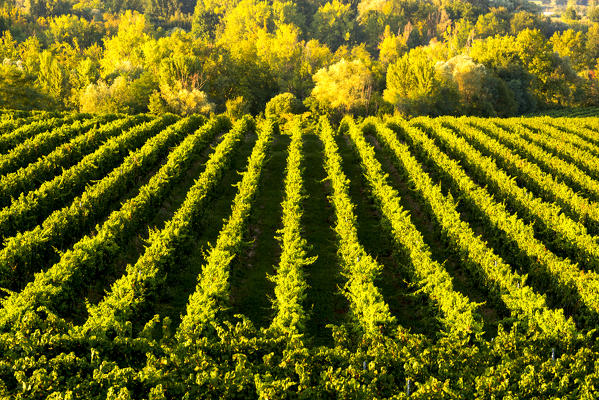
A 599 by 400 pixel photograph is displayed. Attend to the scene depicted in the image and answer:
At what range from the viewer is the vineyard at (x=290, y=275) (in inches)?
470

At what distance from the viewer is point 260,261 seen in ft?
69.6

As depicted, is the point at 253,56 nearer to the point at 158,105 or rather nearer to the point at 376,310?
the point at 158,105

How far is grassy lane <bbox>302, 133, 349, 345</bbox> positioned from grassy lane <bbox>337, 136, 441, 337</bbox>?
176 cm

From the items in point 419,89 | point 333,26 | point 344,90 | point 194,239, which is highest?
point 333,26

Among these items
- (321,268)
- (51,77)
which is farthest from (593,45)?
(321,268)

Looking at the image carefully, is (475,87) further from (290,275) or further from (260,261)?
(290,275)

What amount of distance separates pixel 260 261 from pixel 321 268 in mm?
2835

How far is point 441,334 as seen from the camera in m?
15.2

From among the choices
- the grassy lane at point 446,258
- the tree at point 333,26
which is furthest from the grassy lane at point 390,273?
the tree at point 333,26

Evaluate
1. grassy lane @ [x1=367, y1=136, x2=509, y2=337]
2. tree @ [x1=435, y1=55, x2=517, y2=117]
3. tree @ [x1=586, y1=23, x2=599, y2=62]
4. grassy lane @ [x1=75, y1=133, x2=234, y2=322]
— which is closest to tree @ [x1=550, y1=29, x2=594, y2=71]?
tree @ [x1=586, y1=23, x2=599, y2=62]

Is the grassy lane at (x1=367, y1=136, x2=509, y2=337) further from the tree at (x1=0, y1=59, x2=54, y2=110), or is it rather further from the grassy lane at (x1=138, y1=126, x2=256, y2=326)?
the tree at (x1=0, y1=59, x2=54, y2=110)

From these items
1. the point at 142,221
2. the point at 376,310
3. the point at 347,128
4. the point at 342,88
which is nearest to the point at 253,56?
the point at 342,88

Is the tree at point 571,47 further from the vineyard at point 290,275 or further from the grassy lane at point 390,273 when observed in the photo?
the grassy lane at point 390,273

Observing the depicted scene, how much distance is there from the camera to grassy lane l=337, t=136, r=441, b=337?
16.9 m
